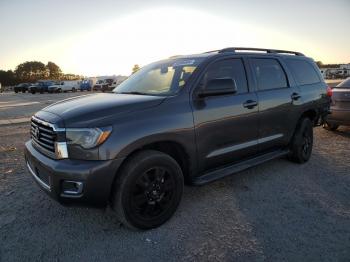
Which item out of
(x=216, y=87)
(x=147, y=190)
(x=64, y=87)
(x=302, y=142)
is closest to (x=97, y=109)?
(x=147, y=190)

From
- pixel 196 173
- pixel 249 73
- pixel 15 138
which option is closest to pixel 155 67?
pixel 249 73

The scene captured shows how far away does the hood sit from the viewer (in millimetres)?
2842

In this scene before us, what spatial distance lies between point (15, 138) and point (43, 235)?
5.71 m

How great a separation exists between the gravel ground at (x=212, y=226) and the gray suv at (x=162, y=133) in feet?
1.08

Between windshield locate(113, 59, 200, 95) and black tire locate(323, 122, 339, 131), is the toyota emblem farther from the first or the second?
black tire locate(323, 122, 339, 131)

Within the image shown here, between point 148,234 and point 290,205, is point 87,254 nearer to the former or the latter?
point 148,234

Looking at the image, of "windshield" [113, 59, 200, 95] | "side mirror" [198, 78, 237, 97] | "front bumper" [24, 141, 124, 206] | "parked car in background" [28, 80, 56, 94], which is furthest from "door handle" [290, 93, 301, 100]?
"parked car in background" [28, 80, 56, 94]

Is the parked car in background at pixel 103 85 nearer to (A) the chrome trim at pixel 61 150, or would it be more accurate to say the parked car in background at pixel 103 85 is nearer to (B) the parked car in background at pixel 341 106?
(B) the parked car in background at pixel 341 106

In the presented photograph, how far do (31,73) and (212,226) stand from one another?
11125 cm

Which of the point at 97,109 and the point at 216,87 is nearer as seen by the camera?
the point at 97,109

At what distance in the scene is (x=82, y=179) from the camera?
2.71 m

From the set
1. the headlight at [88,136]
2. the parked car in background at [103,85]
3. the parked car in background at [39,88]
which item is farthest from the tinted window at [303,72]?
the parked car in background at [39,88]

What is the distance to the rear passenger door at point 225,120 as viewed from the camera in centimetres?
348

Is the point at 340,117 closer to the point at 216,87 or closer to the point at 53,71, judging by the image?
the point at 216,87
